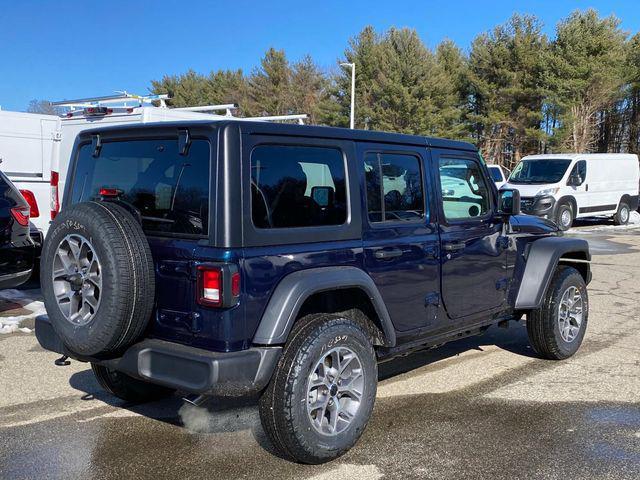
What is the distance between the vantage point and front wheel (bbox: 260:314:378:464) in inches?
132

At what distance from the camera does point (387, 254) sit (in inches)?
154

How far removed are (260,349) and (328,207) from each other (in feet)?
3.05

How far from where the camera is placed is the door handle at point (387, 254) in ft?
12.7

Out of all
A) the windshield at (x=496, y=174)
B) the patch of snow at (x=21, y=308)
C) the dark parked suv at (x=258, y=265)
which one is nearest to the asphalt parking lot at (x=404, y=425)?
the dark parked suv at (x=258, y=265)

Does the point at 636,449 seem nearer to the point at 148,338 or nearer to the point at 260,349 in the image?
the point at 260,349

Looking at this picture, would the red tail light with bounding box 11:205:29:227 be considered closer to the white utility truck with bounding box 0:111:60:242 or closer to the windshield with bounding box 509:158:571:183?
the white utility truck with bounding box 0:111:60:242

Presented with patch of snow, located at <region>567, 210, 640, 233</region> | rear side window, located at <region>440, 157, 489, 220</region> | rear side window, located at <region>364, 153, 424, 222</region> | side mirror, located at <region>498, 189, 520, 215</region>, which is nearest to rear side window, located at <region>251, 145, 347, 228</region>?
rear side window, located at <region>364, 153, 424, 222</region>

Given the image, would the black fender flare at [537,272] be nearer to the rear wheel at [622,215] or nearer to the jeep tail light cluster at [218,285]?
the jeep tail light cluster at [218,285]

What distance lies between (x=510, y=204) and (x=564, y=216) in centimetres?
1414

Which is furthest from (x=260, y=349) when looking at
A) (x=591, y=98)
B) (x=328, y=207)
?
(x=591, y=98)

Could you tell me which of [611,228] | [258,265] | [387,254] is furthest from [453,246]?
[611,228]

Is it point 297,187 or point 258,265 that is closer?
point 258,265

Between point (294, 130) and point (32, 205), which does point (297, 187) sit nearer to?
point (294, 130)

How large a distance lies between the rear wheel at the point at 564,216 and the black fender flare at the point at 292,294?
1549 cm
